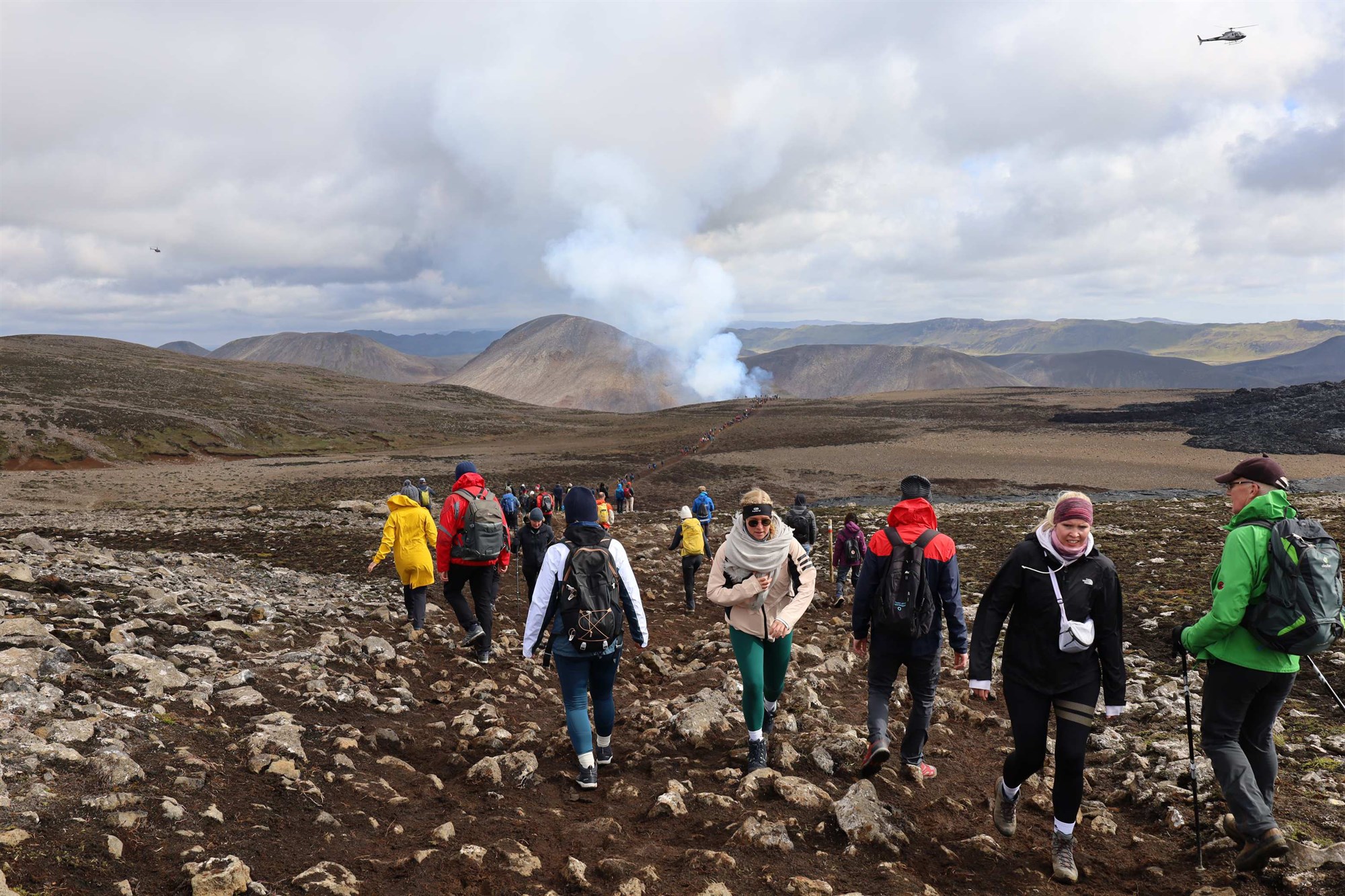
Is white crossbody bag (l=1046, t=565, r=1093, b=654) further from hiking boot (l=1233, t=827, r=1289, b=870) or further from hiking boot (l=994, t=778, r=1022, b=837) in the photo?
hiking boot (l=1233, t=827, r=1289, b=870)

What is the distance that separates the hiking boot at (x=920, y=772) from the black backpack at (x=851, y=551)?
23.8ft

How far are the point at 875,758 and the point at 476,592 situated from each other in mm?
5385

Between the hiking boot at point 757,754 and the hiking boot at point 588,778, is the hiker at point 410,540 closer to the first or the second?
the hiking boot at point 588,778

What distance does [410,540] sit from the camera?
9383mm

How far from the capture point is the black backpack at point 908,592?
5.44 meters

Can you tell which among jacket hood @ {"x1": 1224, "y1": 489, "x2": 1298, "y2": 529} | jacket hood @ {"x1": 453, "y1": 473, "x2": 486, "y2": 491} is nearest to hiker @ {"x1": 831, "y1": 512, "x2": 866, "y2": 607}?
jacket hood @ {"x1": 453, "y1": 473, "x2": 486, "y2": 491}

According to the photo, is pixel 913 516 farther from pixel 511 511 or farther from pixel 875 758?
pixel 511 511

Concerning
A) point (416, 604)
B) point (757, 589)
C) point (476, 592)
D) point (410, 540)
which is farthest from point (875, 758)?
point (416, 604)

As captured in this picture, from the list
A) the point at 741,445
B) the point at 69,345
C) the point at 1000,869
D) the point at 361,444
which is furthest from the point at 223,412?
the point at 1000,869

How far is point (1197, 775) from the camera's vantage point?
18.7 ft

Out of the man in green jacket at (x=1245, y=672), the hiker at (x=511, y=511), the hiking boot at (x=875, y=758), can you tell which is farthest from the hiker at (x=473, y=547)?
the hiker at (x=511, y=511)

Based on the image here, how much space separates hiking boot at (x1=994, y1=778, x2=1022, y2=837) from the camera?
5102 mm

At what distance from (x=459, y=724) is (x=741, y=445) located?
5620 centimetres

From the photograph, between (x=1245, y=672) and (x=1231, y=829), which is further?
(x=1231, y=829)
